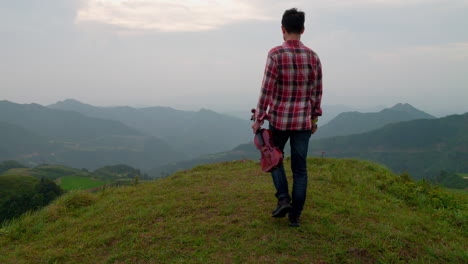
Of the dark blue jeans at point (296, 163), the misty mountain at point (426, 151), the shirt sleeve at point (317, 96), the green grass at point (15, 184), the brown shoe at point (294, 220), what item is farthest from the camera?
the misty mountain at point (426, 151)

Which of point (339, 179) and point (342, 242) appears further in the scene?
point (339, 179)

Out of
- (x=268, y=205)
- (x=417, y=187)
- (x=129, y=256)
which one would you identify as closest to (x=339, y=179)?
(x=417, y=187)

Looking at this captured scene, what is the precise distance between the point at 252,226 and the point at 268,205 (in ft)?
3.17

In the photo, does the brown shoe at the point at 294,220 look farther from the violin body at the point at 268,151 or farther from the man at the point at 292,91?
the violin body at the point at 268,151

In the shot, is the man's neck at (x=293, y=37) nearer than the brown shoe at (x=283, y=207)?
Yes

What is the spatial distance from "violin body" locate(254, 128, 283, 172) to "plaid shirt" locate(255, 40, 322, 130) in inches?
7.1

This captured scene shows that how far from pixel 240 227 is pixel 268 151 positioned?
4.52 ft

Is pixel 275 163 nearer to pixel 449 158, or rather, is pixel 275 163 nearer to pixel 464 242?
pixel 464 242

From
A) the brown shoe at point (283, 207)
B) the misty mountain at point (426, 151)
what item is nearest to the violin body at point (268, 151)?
the brown shoe at point (283, 207)

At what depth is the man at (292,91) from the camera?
3793 millimetres

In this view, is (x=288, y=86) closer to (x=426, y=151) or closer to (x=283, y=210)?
(x=283, y=210)

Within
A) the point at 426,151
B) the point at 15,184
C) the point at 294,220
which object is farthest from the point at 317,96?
the point at 426,151

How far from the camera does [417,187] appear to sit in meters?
7.47

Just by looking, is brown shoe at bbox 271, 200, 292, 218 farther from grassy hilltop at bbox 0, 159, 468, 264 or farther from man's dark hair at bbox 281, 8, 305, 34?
man's dark hair at bbox 281, 8, 305, 34
